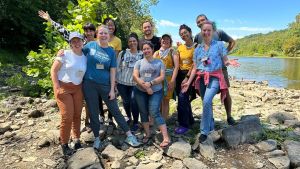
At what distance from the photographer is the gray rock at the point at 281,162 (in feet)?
18.0

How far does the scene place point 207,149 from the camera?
18.9ft

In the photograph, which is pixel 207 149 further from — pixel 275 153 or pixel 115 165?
pixel 115 165

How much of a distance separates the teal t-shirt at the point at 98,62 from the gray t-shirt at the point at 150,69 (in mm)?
528

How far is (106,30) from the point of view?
5586 millimetres

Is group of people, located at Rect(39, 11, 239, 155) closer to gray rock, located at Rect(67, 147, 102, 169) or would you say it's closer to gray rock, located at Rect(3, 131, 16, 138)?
gray rock, located at Rect(67, 147, 102, 169)

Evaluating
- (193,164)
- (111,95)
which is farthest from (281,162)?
(111,95)

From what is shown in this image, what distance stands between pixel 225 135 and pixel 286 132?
1484mm

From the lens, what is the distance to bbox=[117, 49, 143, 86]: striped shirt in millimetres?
6277

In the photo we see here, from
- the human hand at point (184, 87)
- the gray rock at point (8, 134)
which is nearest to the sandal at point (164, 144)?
the human hand at point (184, 87)

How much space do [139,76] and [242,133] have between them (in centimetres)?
219

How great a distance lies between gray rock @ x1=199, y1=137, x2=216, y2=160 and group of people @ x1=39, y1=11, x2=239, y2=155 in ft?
Answer: 0.31

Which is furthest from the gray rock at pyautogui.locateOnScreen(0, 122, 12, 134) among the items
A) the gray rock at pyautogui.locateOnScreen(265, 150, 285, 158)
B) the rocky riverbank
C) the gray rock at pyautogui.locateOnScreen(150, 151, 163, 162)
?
the gray rock at pyautogui.locateOnScreen(265, 150, 285, 158)

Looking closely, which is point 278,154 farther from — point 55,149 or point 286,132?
point 55,149

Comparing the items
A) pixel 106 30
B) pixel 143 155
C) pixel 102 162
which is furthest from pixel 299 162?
pixel 106 30
